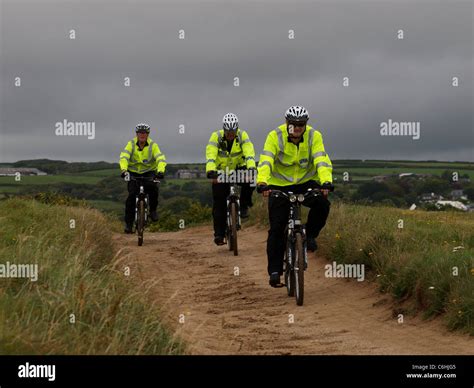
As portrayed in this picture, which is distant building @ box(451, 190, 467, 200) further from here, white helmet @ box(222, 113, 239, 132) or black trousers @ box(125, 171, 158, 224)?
white helmet @ box(222, 113, 239, 132)

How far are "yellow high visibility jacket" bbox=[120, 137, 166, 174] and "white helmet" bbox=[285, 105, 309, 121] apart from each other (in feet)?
22.3

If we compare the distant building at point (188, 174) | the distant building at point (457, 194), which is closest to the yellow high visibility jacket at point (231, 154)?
the distant building at point (457, 194)

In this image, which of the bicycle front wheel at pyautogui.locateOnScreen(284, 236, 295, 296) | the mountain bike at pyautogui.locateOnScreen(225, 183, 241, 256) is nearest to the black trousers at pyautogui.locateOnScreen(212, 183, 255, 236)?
the mountain bike at pyautogui.locateOnScreen(225, 183, 241, 256)

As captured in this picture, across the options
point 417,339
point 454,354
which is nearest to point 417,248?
point 417,339

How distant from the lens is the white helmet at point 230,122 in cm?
1448

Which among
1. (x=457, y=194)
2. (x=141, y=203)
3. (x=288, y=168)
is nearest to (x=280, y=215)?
(x=288, y=168)

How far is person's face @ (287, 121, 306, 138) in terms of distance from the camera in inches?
415

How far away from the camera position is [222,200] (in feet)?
50.5

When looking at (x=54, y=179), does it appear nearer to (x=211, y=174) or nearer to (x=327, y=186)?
(x=211, y=174)

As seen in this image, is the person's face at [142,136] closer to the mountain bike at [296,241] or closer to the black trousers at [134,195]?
the black trousers at [134,195]

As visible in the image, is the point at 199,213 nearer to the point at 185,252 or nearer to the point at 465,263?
the point at 185,252

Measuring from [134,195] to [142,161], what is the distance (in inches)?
28.9
